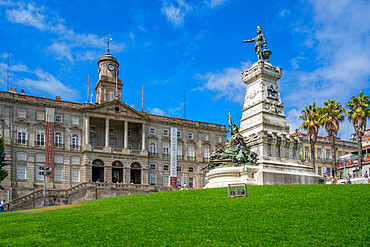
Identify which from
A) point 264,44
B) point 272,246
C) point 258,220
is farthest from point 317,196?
point 264,44

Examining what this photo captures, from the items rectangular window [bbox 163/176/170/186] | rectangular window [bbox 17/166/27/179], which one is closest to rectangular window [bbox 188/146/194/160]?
rectangular window [bbox 163/176/170/186]

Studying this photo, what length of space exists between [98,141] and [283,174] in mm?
41916

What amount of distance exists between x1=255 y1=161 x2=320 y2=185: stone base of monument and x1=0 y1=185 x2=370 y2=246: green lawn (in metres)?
6.68

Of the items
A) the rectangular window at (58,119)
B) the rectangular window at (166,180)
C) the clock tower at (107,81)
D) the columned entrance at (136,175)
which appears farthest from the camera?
the clock tower at (107,81)

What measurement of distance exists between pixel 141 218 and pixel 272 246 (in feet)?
19.6

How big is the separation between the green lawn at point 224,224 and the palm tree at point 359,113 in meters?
27.7

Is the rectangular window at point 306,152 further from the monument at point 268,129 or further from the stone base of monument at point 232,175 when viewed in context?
the stone base of monument at point 232,175

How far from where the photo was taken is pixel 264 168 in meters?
24.0

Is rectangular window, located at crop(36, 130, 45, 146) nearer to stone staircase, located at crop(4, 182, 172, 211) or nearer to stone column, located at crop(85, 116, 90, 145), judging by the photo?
stone column, located at crop(85, 116, 90, 145)

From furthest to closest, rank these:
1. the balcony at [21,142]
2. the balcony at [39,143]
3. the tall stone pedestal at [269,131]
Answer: the balcony at [39,143]
the balcony at [21,142]
the tall stone pedestal at [269,131]

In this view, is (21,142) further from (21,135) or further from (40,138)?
(40,138)

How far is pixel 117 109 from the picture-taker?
60469 mm

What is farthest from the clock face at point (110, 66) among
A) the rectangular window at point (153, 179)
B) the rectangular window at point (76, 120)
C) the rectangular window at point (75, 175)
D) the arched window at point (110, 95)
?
the rectangular window at point (153, 179)

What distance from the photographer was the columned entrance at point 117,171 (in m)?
58.0
